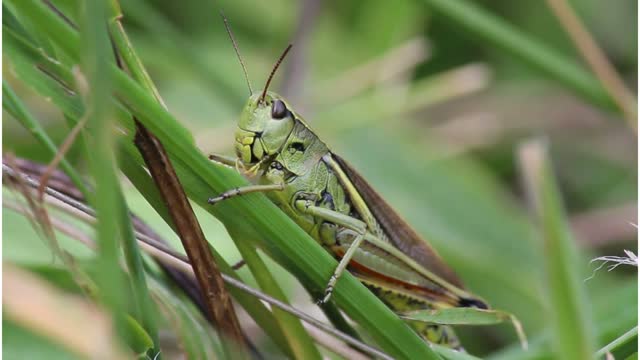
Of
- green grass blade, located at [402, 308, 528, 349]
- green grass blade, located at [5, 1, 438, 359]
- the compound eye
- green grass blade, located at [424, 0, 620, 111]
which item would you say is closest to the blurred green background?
green grass blade, located at [424, 0, 620, 111]

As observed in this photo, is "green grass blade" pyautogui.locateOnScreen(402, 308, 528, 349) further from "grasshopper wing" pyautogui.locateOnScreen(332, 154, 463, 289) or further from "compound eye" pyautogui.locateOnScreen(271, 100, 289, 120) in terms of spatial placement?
"compound eye" pyautogui.locateOnScreen(271, 100, 289, 120)

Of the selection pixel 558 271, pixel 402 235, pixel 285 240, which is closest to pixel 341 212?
pixel 402 235

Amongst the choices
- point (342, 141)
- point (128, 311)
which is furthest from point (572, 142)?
point (128, 311)

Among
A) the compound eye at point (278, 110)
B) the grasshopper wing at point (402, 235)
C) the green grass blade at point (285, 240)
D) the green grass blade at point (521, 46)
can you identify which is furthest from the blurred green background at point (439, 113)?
the green grass blade at point (285, 240)

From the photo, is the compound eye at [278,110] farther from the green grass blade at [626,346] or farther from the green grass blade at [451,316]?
the green grass blade at [626,346]

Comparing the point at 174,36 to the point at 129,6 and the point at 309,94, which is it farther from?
the point at 309,94

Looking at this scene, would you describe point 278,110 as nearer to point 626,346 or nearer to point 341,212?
point 341,212
